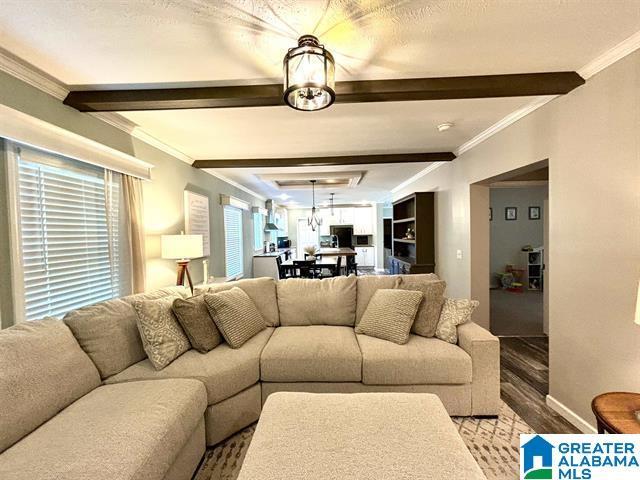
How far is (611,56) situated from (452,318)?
1957 mm

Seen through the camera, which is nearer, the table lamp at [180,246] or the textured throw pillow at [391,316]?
→ the textured throw pillow at [391,316]

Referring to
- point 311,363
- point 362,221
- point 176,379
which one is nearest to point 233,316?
point 176,379

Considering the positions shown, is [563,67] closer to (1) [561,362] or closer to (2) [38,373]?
(1) [561,362]

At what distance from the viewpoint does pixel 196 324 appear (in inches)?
83.7

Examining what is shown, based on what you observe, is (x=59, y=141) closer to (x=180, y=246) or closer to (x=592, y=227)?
(x=180, y=246)

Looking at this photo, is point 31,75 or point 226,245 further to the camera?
point 226,245

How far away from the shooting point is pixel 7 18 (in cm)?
136

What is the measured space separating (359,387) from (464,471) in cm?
108

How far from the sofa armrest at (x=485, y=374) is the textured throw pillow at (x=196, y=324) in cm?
196

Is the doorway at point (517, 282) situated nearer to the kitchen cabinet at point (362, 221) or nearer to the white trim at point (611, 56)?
the white trim at point (611, 56)

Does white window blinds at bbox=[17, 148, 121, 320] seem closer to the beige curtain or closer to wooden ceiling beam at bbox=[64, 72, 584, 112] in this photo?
the beige curtain

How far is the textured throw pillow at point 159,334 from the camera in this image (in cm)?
191

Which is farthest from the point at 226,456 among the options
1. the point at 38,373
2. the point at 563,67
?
the point at 563,67

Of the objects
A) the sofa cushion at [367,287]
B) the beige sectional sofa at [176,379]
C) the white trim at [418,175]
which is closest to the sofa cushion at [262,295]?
the beige sectional sofa at [176,379]
